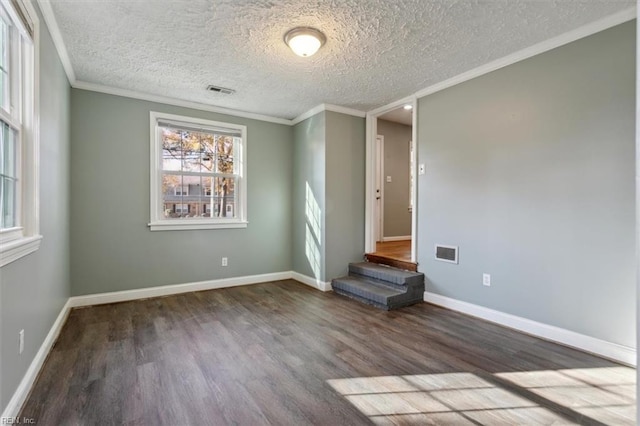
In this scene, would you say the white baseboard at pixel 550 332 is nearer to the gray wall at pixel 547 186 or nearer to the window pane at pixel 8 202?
the gray wall at pixel 547 186

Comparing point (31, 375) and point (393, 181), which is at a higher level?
point (393, 181)

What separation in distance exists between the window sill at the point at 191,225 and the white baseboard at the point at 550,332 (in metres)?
2.96

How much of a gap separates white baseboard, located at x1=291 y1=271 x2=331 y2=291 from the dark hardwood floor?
1015 mm

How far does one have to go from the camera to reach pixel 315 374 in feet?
7.14

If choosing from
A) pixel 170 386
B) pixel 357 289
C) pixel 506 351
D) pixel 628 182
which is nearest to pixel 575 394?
pixel 506 351

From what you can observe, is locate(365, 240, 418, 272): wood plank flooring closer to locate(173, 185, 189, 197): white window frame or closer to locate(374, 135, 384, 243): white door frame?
locate(374, 135, 384, 243): white door frame

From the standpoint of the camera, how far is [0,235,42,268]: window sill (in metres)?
1.52

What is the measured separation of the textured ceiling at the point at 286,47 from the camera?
86.7 inches

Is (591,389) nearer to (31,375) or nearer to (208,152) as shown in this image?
(31,375)

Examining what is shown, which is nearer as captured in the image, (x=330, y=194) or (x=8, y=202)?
(x=8, y=202)

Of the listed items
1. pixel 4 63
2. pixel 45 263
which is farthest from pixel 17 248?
pixel 4 63

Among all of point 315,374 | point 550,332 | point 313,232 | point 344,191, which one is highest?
point 344,191

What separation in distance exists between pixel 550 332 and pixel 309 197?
127 inches

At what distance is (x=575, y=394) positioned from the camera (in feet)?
6.30
